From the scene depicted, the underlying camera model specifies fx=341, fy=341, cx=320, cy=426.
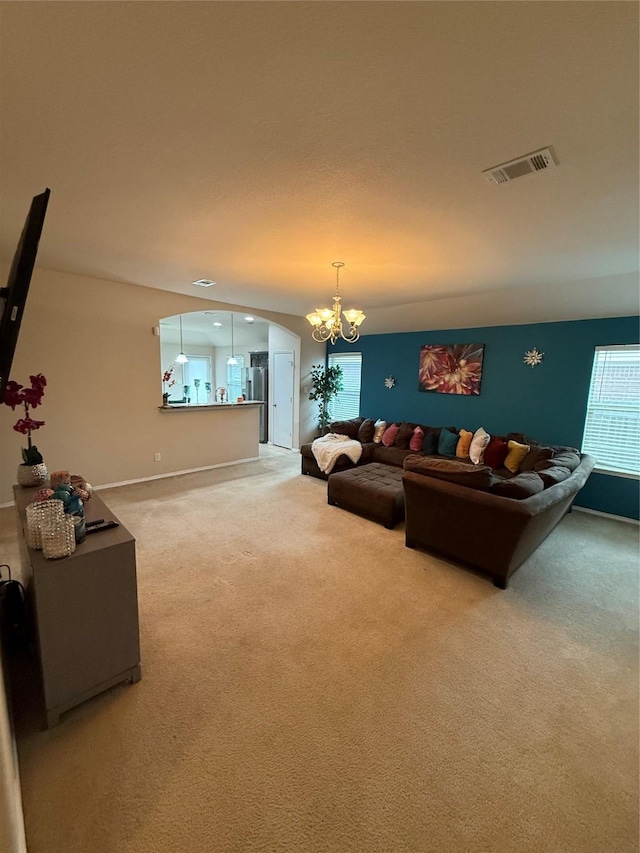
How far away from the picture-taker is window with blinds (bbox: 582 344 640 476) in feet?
13.3

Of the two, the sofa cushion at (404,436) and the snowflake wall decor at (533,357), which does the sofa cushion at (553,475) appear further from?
the sofa cushion at (404,436)

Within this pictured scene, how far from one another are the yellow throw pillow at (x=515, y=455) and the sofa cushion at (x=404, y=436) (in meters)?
1.43

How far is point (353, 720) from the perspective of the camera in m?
1.63

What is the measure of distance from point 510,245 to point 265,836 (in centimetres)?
387

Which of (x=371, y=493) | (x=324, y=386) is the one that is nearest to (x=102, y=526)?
(x=371, y=493)

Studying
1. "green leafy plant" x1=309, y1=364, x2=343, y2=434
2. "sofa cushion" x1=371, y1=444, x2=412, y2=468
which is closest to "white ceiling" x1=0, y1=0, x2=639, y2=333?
"sofa cushion" x1=371, y1=444, x2=412, y2=468

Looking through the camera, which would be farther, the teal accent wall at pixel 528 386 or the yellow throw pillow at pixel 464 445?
the yellow throw pillow at pixel 464 445

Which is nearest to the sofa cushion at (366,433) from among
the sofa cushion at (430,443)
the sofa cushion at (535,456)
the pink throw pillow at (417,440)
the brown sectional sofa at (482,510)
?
the pink throw pillow at (417,440)

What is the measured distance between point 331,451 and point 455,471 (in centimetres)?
242

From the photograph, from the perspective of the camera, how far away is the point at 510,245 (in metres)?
2.89

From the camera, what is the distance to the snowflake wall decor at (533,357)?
4.69 metres

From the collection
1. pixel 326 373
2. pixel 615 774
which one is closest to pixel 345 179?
pixel 615 774

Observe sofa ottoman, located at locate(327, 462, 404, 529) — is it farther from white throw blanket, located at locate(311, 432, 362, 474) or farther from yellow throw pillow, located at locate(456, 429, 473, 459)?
yellow throw pillow, located at locate(456, 429, 473, 459)

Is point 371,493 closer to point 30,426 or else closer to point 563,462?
point 563,462
